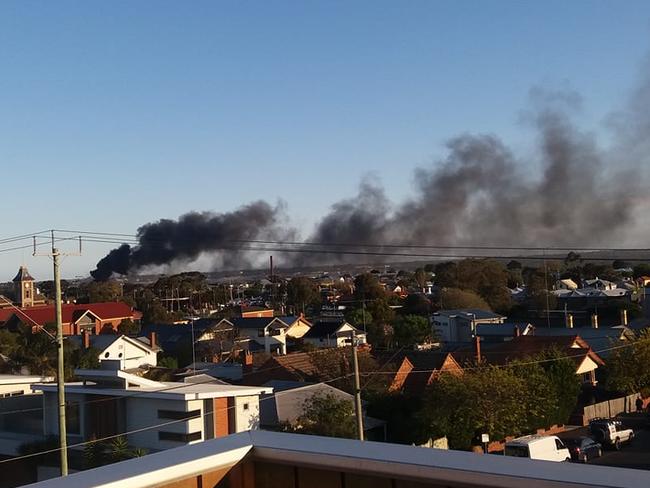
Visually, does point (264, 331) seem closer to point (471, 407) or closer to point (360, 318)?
point (360, 318)

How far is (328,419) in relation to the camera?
20406mm

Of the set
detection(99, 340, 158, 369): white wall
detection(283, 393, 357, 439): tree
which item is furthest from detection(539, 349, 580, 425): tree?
detection(99, 340, 158, 369): white wall

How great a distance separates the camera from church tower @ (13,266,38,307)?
272 feet

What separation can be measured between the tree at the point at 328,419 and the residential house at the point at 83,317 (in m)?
36.4

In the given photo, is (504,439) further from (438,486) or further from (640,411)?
(438,486)

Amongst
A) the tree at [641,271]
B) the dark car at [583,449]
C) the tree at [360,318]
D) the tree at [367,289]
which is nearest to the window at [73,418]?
the dark car at [583,449]

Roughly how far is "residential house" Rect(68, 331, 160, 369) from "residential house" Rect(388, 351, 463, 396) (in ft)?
59.7

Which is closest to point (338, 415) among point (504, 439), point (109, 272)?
point (504, 439)

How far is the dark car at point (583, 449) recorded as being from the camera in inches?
794

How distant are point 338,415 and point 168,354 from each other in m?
27.4

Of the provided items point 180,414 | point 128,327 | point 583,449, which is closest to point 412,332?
point 128,327

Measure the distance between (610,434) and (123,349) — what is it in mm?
28847

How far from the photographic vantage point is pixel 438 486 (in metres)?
3.52

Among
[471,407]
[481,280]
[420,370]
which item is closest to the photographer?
[471,407]
